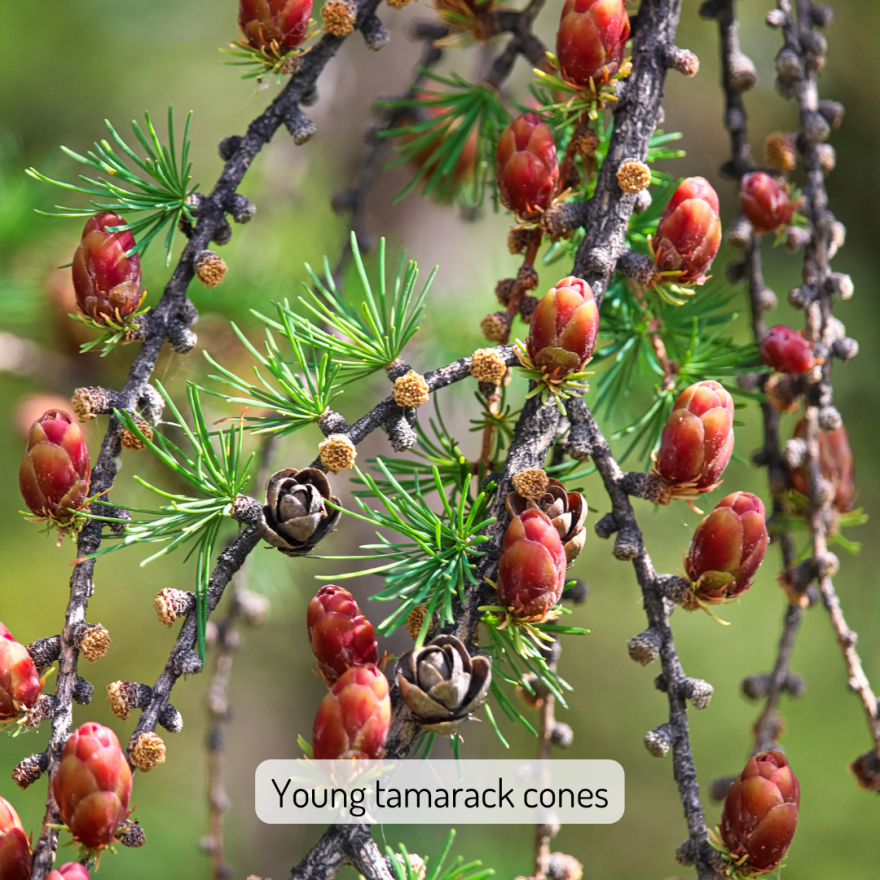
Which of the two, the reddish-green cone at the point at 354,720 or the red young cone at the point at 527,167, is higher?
the red young cone at the point at 527,167

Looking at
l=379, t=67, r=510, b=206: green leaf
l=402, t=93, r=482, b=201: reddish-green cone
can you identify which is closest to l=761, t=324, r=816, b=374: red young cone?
l=379, t=67, r=510, b=206: green leaf

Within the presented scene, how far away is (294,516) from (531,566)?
3.9 inches

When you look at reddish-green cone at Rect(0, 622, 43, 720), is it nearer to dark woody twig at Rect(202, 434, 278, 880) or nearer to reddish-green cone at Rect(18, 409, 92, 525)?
reddish-green cone at Rect(18, 409, 92, 525)

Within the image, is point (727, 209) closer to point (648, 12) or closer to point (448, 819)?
point (648, 12)

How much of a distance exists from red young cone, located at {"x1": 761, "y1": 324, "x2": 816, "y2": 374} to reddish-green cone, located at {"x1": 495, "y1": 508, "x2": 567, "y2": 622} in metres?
0.24

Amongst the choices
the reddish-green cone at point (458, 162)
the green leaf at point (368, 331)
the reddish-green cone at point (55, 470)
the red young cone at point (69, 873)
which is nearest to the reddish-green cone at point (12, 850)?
the red young cone at point (69, 873)

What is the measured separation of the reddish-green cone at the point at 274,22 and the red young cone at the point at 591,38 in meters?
0.13

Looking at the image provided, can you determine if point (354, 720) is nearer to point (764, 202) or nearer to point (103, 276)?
point (103, 276)

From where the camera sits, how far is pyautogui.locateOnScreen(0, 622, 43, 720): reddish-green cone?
362 millimetres

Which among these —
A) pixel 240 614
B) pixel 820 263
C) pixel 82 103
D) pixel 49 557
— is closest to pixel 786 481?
pixel 820 263

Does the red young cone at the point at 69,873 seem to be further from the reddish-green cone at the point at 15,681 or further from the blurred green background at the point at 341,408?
the blurred green background at the point at 341,408

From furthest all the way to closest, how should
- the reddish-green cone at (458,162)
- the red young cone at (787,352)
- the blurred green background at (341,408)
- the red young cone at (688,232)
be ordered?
1. the blurred green background at (341,408)
2. the reddish-green cone at (458,162)
3. the red young cone at (787,352)
4. the red young cone at (688,232)

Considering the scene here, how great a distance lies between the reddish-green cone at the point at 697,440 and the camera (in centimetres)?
40

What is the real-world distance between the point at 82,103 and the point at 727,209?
4.81 feet
